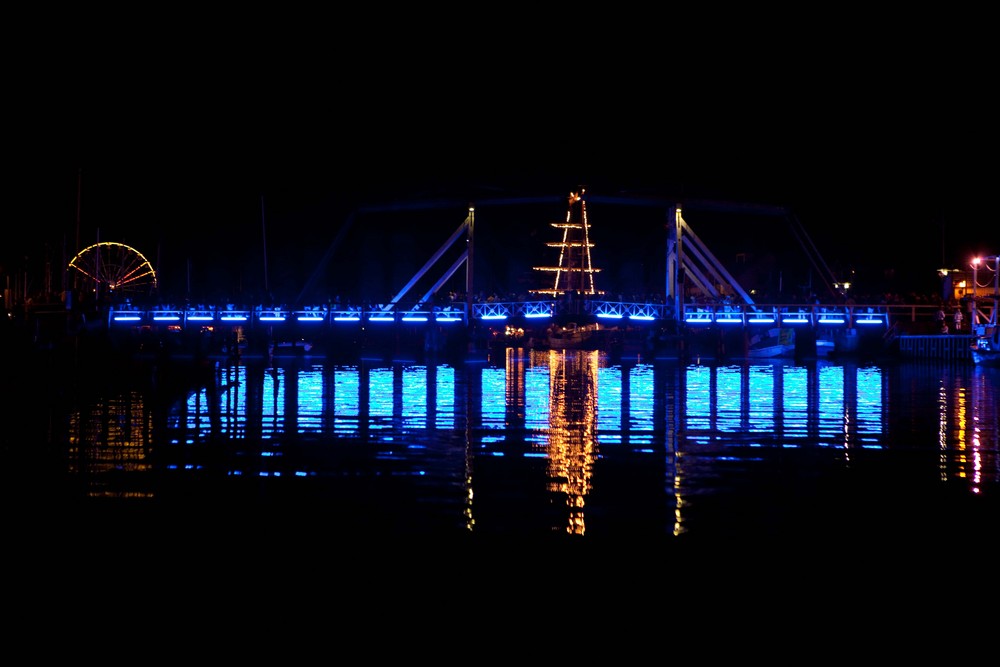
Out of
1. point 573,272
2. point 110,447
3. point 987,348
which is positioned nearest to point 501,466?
point 110,447

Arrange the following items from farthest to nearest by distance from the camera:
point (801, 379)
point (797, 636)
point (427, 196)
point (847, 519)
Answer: point (427, 196) < point (801, 379) < point (847, 519) < point (797, 636)

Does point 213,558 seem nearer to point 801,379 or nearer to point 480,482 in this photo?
point 480,482

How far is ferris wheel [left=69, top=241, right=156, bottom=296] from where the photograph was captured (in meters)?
74.8

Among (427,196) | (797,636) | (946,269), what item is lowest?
(797,636)

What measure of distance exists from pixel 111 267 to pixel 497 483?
70.4 meters

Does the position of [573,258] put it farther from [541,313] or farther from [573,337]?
[541,313]

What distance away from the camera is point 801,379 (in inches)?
1713

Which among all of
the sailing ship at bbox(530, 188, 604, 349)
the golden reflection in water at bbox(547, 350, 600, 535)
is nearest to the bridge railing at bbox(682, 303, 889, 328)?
the sailing ship at bbox(530, 188, 604, 349)

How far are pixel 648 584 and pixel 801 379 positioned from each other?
36655 millimetres

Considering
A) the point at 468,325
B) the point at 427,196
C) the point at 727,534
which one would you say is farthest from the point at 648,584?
the point at 427,196

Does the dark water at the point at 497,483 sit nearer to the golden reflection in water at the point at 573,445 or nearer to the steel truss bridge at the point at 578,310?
the golden reflection in water at the point at 573,445

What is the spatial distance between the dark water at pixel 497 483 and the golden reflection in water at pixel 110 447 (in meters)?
0.07

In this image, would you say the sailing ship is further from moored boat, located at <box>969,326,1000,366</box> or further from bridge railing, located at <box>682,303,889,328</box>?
moored boat, located at <box>969,326,1000,366</box>

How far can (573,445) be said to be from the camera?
721 inches
